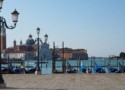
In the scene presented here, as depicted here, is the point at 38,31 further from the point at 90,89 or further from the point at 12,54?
the point at 12,54

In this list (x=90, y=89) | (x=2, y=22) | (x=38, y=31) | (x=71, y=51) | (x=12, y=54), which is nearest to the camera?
(x=90, y=89)

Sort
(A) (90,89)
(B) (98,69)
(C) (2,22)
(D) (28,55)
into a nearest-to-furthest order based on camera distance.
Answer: (A) (90,89) → (C) (2,22) → (B) (98,69) → (D) (28,55)

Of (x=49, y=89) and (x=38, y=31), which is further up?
(x=38, y=31)

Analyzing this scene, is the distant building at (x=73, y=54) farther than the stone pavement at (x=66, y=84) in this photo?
Yes

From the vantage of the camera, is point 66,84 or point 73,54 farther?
point 73,54

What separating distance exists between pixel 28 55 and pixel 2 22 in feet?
426

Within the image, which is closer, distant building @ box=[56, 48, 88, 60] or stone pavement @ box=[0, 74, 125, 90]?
stone pavement @ box=[0, 74, 125, 90]

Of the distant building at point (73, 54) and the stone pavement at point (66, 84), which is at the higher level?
the distant building at point (73, 54)

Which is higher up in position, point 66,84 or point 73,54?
point 73,54

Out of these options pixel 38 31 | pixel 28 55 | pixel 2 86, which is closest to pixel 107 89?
pixel 2 86

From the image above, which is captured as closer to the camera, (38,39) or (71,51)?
(38,39)

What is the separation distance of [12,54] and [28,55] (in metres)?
31.1

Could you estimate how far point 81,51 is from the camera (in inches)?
6619

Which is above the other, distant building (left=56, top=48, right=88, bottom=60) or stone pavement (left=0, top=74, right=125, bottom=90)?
distant building (left=56, top=48, right=88, bottom=60)
